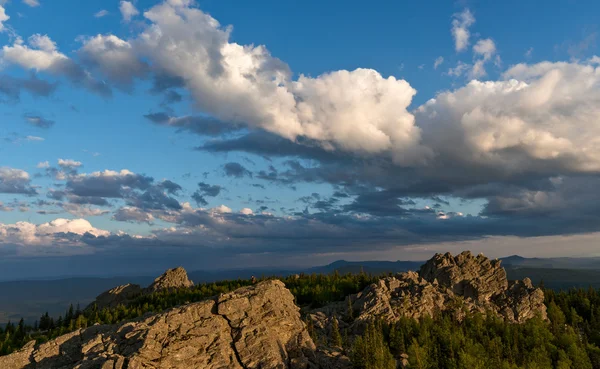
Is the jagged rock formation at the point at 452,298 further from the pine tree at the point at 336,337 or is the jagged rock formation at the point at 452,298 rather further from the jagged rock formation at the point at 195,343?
the jagged rock formation at the point at 195,343

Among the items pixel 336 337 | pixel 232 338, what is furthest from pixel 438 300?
pixel 232 338

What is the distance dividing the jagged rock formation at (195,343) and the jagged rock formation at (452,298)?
2108 inches

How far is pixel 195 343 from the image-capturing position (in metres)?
87.6

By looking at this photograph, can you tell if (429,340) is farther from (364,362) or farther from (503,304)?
(503,304)

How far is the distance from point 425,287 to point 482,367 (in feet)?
183

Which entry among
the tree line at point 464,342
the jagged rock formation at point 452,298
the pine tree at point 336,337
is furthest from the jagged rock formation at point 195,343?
the jagged rock formation at point 452,298

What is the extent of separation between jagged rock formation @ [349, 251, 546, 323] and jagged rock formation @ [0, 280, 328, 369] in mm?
53533

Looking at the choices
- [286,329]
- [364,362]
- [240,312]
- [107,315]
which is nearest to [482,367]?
[364,362]

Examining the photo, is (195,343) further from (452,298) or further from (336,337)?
(452,298)

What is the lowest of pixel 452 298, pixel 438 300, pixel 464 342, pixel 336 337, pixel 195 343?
pixel 464 342

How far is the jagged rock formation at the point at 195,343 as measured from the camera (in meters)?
81.7

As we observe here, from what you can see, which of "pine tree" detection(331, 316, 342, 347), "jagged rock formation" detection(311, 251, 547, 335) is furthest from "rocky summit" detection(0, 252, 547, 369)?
"jagged rock formation" detection(311, 251, 547, 335)

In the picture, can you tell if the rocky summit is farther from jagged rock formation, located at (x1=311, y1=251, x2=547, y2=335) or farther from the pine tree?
jagged rock formation, located at (x1=311, y1=251, x2=547, y2=335)

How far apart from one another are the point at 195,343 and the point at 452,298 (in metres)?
114
